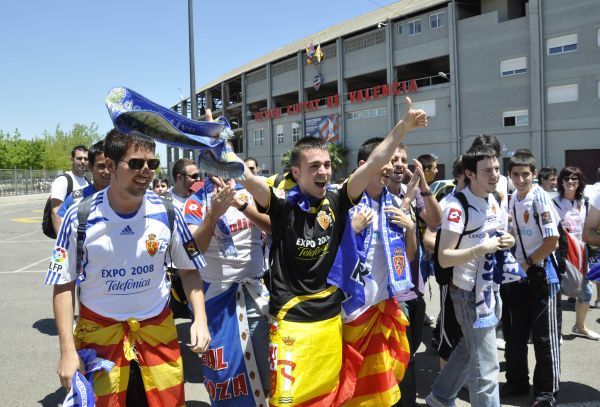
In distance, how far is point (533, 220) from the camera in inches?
182

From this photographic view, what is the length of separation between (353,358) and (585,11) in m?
30.5

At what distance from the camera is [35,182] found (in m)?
47.6

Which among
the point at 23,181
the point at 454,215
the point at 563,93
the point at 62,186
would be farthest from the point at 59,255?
the point at 23,181

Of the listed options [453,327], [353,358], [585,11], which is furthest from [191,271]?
[585,11]

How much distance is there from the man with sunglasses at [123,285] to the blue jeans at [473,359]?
6.61ft

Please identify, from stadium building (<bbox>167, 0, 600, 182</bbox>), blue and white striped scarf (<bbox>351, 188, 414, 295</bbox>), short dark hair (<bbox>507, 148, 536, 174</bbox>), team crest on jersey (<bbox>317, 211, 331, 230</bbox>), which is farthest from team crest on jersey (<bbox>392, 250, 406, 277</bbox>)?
stadium building (<bbox>167, 0, 600, 182</bbox>)

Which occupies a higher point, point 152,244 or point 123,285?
point 152,244

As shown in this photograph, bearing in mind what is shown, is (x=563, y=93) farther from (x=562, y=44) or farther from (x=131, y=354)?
(x=131, y=354)

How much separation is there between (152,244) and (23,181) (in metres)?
48.7

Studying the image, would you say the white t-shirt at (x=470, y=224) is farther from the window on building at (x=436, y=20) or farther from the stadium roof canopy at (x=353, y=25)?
the window on building at (x=436, y=20)

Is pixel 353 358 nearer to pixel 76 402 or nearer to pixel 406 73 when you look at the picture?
pixel 76 402

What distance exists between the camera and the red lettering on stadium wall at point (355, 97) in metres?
36.5

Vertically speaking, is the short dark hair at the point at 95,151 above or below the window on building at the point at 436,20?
below

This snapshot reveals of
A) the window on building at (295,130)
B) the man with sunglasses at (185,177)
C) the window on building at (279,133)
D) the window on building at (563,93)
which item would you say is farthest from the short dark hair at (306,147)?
the window on building at (279,133)
